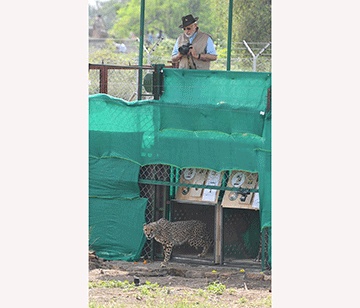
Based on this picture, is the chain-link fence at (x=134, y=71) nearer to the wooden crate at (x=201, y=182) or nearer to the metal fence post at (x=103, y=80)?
the metal fence post at (x=103, y=80)

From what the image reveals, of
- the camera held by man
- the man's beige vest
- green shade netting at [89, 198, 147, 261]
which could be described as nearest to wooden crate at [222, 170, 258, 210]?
green shade netting at [89, 198, 147, 261]

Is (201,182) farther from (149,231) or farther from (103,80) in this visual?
(103,80)

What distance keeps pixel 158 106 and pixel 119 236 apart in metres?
1.97

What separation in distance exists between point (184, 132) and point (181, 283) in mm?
2006

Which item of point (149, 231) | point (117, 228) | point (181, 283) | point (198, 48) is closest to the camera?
point (181, 283)

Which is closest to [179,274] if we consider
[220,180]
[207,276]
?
[207,276]

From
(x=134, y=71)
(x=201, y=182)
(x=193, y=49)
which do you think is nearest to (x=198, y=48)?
(x=193, y=49)

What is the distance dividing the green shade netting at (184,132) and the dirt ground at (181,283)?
63 centimetres

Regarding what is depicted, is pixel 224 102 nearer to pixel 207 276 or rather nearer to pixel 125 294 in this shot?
pixel 207 276

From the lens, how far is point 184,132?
745 centimetres

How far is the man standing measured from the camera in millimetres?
7992

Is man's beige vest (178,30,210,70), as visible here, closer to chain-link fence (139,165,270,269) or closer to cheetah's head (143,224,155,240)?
chain-link fence (139,165,270,269)

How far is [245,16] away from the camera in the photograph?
97.6ft

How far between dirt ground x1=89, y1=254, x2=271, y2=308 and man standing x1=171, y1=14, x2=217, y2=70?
115 inches
